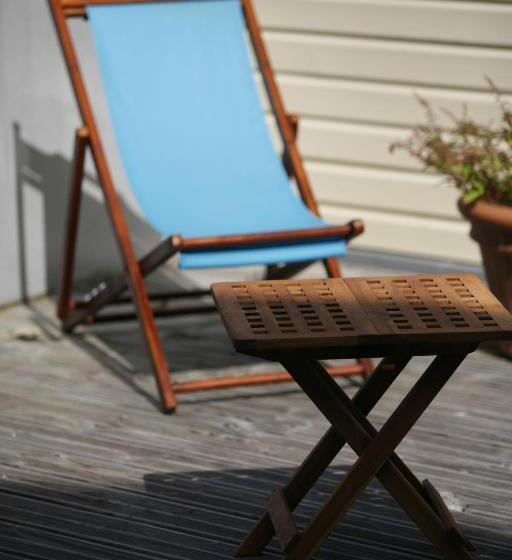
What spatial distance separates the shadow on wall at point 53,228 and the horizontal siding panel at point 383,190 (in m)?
0.76

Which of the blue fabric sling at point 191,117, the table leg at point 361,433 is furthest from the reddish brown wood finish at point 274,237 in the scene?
the table leg at point 361,433

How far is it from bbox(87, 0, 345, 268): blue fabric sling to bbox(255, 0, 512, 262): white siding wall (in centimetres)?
97

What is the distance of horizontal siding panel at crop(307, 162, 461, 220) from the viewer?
552cm

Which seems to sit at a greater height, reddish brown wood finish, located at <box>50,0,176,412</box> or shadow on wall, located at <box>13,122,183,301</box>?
reddish brown wood finish, located at <box>50,0,176,412</box>

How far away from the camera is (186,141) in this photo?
448 centimetres

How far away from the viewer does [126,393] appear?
4109 mm

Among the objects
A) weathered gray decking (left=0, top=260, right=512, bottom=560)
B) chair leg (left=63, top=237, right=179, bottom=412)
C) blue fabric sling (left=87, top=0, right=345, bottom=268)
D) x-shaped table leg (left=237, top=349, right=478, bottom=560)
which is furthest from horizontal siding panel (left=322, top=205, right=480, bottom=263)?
x-shaped table leg (left=237, top=349, right=478, bottom=560)

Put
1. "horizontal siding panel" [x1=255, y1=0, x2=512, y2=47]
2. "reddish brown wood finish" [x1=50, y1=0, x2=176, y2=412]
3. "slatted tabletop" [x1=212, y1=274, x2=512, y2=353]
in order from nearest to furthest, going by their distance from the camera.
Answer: "slatted tabletop" [x1=212, y1=274, x2=512, y2=353], "reddish brown wood finish" [x1=50, y1=0, x2=176, y2=412], "horizontal siding panel" [x1=255, y1=0, x2=512, y2=47]

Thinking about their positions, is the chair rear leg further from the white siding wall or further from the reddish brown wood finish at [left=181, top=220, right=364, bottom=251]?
the white siding wall

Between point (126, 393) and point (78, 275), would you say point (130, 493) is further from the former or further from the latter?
point (78, 275)

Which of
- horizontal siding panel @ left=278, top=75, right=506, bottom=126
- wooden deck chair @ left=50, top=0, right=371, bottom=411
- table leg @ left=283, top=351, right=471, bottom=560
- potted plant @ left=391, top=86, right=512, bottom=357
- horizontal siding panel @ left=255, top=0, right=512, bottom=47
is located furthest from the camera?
horizontal siding panel @ left=278, top=75, right=506, bottom=126

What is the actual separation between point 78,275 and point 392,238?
4.33 ft

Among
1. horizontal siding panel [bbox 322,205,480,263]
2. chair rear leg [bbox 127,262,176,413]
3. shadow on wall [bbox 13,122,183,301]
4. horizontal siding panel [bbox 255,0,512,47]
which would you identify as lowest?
shadow on wall [bbox 13,122,183,301]

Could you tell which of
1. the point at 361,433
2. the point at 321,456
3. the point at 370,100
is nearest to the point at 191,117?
the point at 370,100
